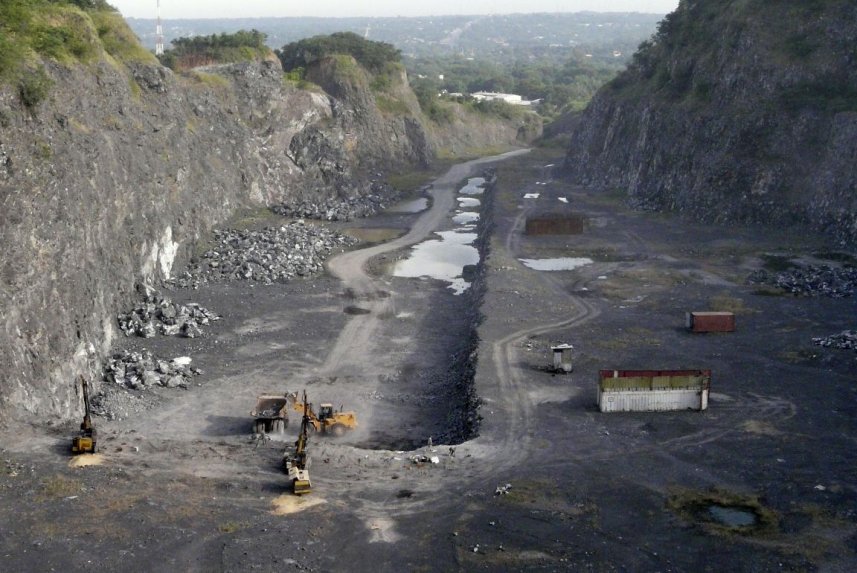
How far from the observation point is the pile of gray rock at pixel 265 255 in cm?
5950

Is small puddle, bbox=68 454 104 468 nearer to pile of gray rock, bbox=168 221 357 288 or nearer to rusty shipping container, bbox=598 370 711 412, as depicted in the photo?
rusty shipping container, bbox=598 370 711 412

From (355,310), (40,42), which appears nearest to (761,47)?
(355,310)


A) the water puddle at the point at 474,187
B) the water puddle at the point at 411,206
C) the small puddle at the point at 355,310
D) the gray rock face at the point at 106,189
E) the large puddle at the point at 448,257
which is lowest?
the water puddle at the point at 474,187

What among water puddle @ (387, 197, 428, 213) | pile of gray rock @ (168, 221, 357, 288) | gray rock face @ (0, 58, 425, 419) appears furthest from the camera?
water puddle @ (387, 197, 428, 213)

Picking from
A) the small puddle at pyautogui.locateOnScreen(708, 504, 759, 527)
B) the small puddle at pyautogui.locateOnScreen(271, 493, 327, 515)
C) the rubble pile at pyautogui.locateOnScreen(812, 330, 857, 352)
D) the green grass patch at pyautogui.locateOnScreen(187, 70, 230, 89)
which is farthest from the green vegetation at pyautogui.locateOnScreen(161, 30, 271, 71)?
the small puddle at pyautogui.locateOnScreen(708, 504, 759, 527)

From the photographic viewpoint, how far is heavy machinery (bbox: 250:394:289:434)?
121ft

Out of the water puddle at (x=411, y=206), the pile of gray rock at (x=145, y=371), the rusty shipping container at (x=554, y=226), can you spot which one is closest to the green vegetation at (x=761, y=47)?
the rusty shipping container at (x=554, y=226)

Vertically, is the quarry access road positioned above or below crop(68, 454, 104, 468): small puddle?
below

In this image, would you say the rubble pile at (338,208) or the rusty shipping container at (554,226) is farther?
the rubble pile at (338,208)

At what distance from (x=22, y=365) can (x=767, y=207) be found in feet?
179

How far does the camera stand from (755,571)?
24.1 metres

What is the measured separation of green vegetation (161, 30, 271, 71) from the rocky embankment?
4187 mm

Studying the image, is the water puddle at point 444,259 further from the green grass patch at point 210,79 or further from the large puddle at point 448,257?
the green grass patch at point 210,79

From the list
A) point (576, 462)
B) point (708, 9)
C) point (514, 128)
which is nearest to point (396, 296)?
point (576, 462)
